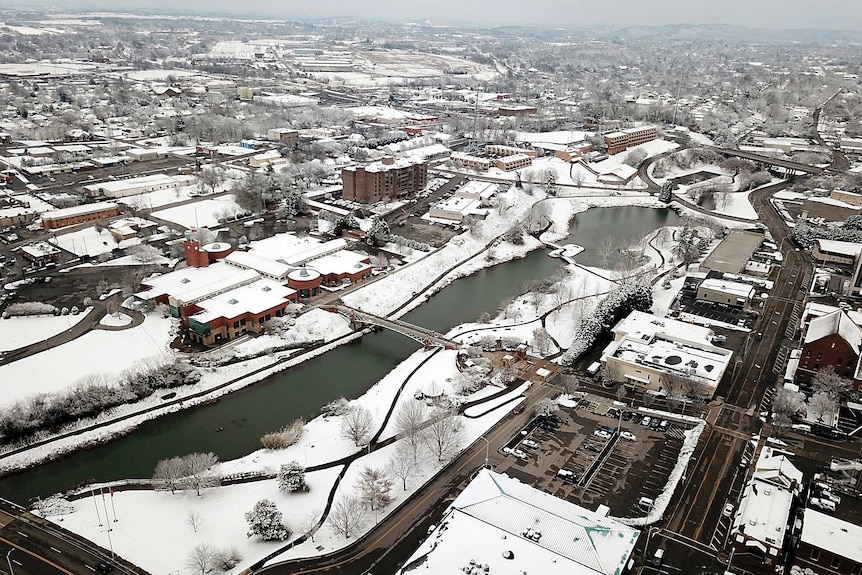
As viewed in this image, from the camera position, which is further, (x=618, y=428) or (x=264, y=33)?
(x=264, y=33)


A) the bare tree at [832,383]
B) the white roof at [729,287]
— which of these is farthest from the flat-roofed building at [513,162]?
the bare tree at [832,383]

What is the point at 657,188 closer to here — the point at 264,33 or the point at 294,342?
the point at 294,342

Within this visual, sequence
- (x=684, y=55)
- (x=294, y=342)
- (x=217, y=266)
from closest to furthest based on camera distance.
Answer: (x=294, y=342), (x=217, y=266), (x=684, y=55)

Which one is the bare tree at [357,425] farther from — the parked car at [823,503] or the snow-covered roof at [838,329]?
the snow-covered roof at [838,329]

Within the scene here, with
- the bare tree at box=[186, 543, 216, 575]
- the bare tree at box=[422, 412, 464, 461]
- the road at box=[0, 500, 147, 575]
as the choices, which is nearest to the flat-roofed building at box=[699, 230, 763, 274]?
the bare tree at box=[422, 412, 464, 461]

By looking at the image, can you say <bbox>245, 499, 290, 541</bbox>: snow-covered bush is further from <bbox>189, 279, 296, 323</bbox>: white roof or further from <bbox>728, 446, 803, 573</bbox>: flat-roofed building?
<bbox>189, 279, 296, 323</bbox>: white roof

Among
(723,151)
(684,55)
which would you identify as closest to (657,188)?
(723,151)

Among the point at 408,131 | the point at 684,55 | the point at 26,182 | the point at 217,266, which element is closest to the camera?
the point at 217,266
